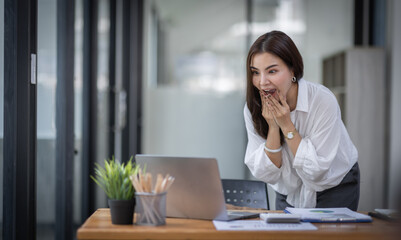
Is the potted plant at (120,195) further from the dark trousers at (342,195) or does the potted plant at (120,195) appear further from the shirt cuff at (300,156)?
the dark trousers at (342,195)

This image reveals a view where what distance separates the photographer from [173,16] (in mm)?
5645

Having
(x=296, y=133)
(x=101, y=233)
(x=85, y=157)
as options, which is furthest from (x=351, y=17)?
(x=101, y=233)

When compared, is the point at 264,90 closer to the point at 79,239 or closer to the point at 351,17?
the point at 79,239

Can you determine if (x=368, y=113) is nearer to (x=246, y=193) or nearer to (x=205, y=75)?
(x=205, y=75)

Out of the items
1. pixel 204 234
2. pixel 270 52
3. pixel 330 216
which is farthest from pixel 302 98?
pixel 204 234

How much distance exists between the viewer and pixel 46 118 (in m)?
2.60

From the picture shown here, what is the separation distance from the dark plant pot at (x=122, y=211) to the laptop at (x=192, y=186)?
0.15 meters

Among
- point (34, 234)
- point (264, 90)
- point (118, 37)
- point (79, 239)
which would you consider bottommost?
point (34, 234)

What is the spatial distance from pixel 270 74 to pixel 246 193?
1.88ft

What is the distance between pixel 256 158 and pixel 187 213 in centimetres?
54

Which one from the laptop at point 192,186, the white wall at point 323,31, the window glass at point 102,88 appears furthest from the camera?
the white wall at point 323,31

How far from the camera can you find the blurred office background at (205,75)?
12.7ft

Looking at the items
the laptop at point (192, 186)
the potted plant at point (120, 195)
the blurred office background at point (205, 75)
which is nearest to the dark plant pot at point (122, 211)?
the potted plant at point (120, 195)

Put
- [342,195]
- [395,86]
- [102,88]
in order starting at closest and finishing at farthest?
[342,195] → [102,88] → [395,86]
